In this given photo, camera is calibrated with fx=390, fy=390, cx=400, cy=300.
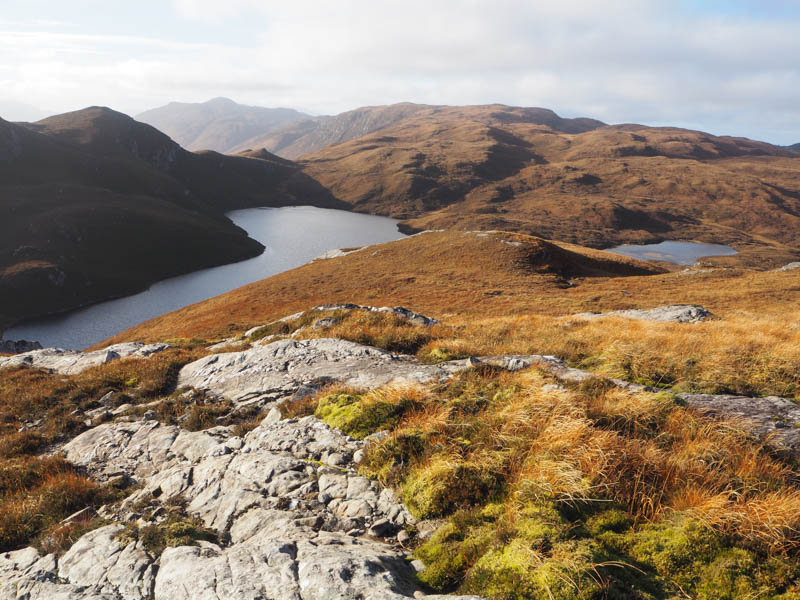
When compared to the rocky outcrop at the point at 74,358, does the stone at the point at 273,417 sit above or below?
above

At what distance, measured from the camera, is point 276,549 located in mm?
5266

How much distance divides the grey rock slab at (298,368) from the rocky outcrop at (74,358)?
8585 mm

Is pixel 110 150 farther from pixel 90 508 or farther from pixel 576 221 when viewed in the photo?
pixel 90 508

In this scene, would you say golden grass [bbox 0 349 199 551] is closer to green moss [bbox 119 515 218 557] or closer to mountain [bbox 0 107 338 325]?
green moss [bbox 119 515 218 557]

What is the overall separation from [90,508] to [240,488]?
330cm

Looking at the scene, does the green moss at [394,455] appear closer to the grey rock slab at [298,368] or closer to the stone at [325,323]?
the grey rock slab at [298,368]

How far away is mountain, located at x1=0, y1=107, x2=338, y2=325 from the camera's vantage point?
98.7m

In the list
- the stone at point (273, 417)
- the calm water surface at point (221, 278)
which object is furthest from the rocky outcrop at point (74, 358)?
the calm water surface at point (221, 278)

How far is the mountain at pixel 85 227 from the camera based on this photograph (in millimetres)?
98688

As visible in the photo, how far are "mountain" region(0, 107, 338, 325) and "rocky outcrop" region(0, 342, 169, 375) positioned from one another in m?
84.3

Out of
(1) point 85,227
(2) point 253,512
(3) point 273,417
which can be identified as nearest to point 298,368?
(3) point 273,417

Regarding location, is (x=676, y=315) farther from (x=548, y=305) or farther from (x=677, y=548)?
(x=677, y=548)

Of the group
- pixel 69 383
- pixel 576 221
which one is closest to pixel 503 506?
pixel 69 383

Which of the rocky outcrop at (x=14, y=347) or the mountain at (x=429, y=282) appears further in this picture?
the rocky outcrop at (x=14, y=347)
